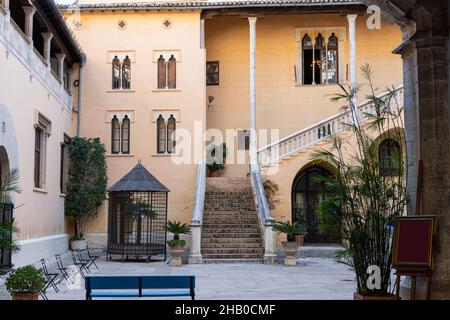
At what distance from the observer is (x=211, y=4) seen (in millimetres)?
24531

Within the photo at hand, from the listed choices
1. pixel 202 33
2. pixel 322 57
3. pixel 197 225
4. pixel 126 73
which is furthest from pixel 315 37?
pixel 197 225

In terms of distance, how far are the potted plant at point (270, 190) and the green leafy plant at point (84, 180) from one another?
20.2 feet

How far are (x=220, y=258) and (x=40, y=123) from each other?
6.94m

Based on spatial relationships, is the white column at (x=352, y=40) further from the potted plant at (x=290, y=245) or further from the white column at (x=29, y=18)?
the white column at (x=29, y=18)

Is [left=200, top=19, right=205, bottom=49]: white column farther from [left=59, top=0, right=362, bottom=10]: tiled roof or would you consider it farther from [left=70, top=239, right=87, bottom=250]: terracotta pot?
[left=70, top=239, right=87, bottom=250]: terracotta pot

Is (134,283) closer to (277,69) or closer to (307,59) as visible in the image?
(277,69)

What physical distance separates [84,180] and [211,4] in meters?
8.37

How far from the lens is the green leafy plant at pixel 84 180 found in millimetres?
23141

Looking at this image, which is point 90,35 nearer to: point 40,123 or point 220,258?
point 40,123

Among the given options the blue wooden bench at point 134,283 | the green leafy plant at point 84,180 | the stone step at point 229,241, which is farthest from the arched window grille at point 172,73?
the blue wooden bench at point 134,283
